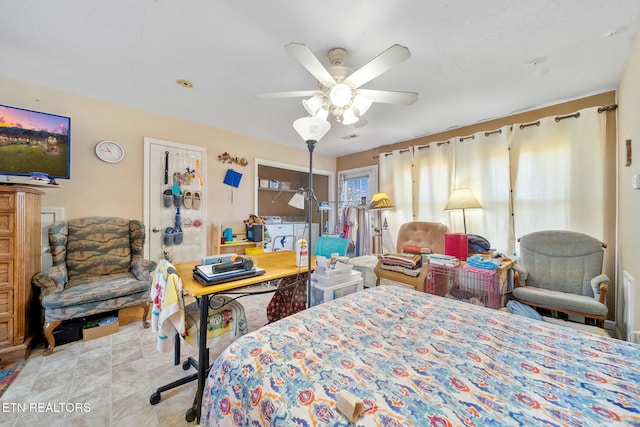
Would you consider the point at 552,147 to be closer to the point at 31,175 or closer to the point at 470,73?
the point at 470,73

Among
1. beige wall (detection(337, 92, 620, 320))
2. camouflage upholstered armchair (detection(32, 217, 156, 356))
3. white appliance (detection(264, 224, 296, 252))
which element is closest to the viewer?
camouflage upholstered armchair (detection(32, 217, 156, 356))

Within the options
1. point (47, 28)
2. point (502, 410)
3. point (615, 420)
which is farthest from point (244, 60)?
point (615, 420)

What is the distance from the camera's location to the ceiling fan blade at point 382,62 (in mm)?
1287

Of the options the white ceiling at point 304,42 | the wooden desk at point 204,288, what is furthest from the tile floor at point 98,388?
the white ceiling at point 304,42

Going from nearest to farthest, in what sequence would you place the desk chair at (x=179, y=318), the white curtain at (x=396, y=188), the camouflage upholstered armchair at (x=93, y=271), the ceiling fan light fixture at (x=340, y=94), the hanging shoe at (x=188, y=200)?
the desk chair at (x=179, y=318)
the ceiling fan light fixture at (x=340, y=94)
the camouflage upholstered armchair at (x=93, y=271)
the hanging shoe at (x=188, y=200)
the white curtain at (x=396, y=188)

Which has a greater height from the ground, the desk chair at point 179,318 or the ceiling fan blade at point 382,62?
the ceiling fan blade at point 382,62

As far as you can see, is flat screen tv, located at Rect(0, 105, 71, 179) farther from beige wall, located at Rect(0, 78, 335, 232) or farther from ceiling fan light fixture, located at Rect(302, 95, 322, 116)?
ceiling fan light fixture, located at Rect(302, 95, 322, 116)

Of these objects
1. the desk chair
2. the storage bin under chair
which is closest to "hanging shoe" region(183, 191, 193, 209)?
the desk chair

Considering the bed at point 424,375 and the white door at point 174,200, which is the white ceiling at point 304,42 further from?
the bed at point 424,375

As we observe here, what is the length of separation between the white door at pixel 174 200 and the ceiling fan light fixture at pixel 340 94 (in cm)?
239

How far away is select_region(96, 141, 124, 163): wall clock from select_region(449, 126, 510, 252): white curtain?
424 cm

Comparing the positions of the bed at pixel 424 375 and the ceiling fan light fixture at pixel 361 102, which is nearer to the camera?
the bed at pixel 424 375

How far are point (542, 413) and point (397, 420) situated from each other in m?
0.41

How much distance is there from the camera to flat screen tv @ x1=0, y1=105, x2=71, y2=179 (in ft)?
6.71
